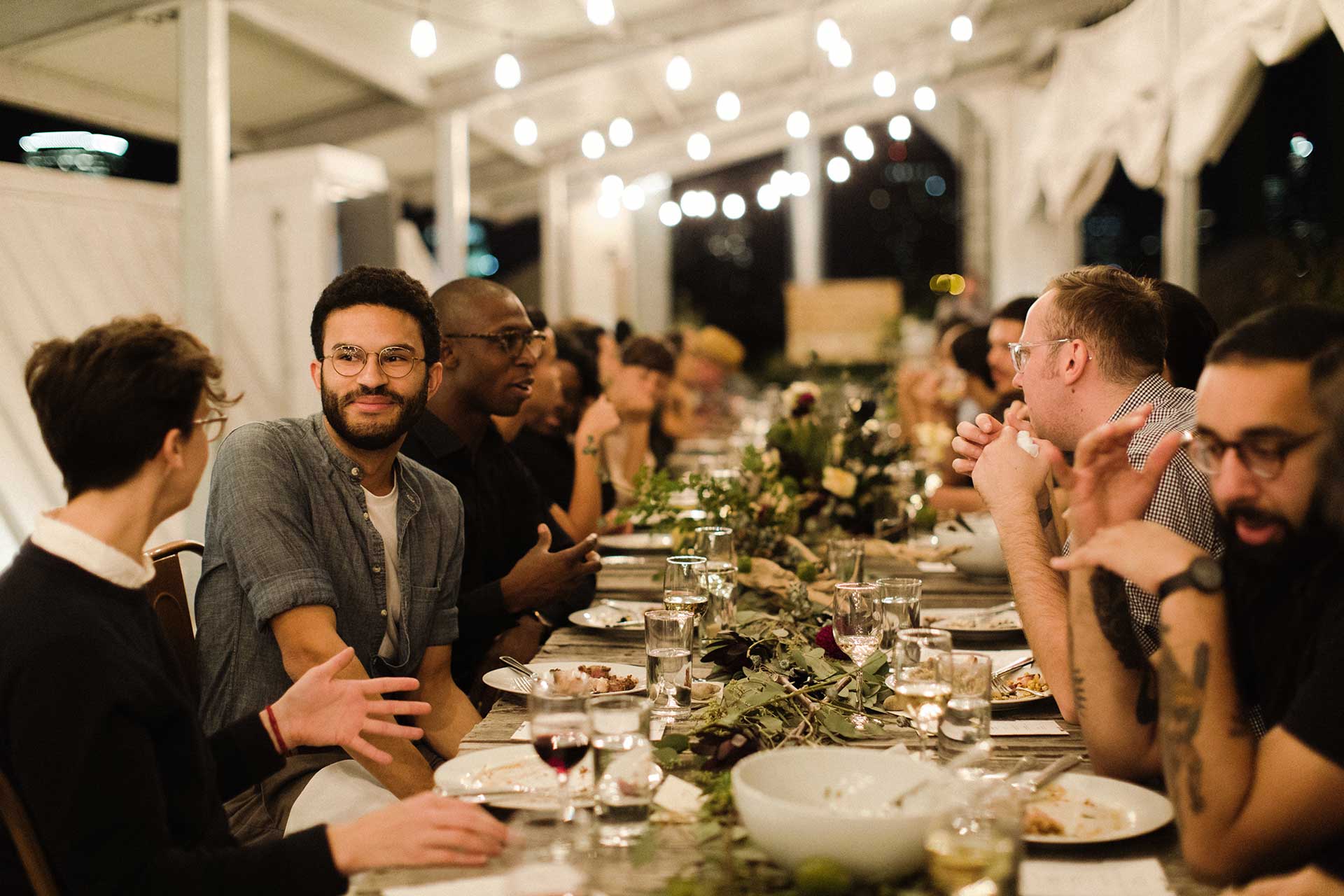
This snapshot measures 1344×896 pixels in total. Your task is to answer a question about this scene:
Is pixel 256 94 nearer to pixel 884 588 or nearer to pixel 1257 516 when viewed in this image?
pixel 884 588

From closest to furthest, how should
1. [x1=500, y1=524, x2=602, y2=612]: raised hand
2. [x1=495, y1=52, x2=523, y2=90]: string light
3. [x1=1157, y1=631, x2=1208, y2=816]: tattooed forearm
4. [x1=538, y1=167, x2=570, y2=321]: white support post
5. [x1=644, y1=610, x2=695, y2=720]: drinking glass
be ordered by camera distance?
[x1=1157, y1=631, x2=1208, y2=816]: tattooed forearm → [x1=644, y1=610, x2=695, y2=720]: drinking glass → [x1=500, y1=524, x2=602, y2=612]: raised hand → [x1=495, y1=52, x2=523, y2=90]: string light → [x1=538, y1=167, x2=570, y2=321]: white support post

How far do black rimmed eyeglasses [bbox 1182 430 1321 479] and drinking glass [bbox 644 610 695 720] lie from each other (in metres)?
0.76

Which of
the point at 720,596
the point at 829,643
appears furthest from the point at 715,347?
the point at 829,643

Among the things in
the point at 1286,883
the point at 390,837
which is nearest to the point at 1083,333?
the point at 1286,883

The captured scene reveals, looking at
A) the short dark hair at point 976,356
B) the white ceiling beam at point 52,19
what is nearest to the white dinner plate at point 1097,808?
the short dark hair at point 976,356

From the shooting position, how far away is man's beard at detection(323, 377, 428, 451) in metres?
2.00

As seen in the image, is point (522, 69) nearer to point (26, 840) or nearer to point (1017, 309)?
point (1017, 309)

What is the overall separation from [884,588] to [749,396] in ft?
31.4

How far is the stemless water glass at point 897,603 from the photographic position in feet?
6.04

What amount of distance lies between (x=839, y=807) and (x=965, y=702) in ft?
0.97

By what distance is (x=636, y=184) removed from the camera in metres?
12.2

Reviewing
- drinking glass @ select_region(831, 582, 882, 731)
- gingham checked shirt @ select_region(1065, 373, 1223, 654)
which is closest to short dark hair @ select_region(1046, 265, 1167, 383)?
gingham checked shirt @ select_region(1065, 373, 1223, 654)

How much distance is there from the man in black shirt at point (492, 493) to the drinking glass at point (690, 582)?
386 millimetres

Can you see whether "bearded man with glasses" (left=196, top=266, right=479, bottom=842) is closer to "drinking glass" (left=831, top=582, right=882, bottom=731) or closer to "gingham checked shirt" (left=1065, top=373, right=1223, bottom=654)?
"drinking glass" (left=831, top=582, right=882, bottom=731)
